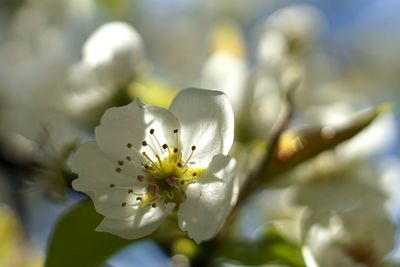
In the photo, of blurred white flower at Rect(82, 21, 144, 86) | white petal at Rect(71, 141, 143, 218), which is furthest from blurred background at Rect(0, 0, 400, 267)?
white petal at Rect(71, 141, 143, 218)

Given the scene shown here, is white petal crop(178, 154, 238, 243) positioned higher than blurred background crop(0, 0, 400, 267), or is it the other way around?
white petal crop(178, 154, 238, 243)

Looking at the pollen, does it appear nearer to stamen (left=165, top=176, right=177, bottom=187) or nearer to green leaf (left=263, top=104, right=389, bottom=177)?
stamen (left=165, top=176, right=177, bottom=187)

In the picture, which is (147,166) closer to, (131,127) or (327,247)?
(131,127)

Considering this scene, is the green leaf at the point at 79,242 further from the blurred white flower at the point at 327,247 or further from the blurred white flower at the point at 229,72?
the blurred white flower at the point at 229,72

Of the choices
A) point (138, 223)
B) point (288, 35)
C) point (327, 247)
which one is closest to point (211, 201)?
point (138, 223)

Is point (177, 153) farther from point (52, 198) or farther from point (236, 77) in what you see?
point (236, 77)

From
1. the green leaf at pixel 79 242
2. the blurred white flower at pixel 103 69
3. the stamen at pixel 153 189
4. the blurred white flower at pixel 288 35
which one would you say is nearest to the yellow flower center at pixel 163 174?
the stamen at pixel 153 189
